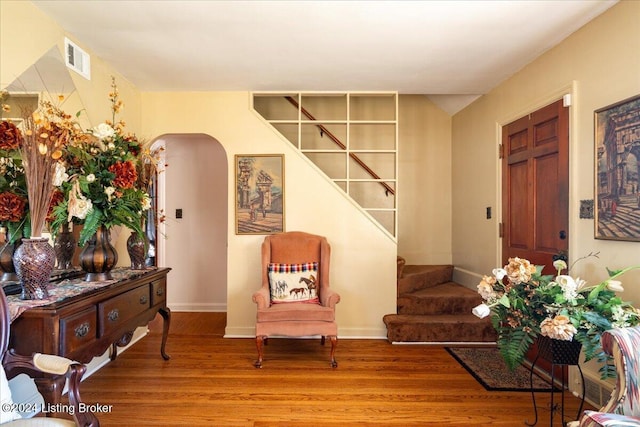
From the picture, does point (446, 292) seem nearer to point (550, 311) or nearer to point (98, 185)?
point (550, 311)

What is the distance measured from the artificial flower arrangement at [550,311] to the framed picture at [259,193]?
216cm

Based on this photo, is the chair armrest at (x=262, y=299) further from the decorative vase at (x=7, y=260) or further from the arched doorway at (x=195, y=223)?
the arched doorway at (x=195, y=223)

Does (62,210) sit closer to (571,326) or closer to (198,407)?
(198,407)

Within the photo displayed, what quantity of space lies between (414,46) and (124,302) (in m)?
2.71

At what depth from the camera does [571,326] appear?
5.32 ft

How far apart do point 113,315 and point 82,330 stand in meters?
0.28

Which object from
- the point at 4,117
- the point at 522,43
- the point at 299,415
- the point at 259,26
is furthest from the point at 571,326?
the point at 4,117

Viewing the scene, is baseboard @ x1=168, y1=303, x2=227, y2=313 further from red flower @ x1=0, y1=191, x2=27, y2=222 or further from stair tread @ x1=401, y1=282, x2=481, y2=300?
red flower @ x1=0, y1=191, x2=27, y2=222

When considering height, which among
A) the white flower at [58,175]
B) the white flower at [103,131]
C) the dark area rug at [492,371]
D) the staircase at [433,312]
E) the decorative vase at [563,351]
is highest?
the white flower at [103,131]

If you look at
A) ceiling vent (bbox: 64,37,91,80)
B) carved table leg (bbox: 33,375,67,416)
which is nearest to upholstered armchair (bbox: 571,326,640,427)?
carved table leg (bbox: 33,375,67,416)

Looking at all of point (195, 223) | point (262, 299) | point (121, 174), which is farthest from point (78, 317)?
point (195, 223)

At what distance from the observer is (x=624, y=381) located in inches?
52.2

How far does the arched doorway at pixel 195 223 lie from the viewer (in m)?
4.50

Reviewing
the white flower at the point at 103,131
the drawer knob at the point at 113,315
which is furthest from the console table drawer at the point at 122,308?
the white flower at the point at 103,131
